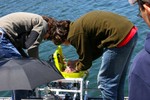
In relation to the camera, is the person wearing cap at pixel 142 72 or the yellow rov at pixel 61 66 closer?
the person wearing cap at pixel 142 72

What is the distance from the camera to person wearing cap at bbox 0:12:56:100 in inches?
172

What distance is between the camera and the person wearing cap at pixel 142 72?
1.63 m

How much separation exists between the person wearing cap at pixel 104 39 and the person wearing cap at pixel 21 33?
0.19m

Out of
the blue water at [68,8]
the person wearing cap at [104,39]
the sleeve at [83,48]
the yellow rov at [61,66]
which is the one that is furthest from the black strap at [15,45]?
the blue water at [68,8]

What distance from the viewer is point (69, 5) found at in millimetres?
13883

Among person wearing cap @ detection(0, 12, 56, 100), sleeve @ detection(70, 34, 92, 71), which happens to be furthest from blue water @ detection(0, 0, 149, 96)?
sleeve @ detection(70, 34, 92, 71)

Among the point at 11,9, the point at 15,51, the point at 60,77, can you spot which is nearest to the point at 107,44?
the point at 60,77

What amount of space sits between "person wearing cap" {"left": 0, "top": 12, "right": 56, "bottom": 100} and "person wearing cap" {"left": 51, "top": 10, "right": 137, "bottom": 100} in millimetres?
194

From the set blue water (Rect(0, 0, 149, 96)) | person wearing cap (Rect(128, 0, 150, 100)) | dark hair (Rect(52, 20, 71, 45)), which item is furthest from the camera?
blue water (Rect(0, 0, 149, 96))

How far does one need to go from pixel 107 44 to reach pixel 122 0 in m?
8.96

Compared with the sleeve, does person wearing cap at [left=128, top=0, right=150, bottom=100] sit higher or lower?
higher

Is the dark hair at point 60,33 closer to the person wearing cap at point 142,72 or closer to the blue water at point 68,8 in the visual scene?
the person wearing cap at point 142,72

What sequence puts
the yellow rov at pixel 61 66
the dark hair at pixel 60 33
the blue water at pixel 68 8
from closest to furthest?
the dark hair at pixel 60 33, the yellow rov at pixel 61 66, the blue water at pixel 68 8

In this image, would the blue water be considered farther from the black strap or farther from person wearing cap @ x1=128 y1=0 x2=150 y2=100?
person wearing cap @ x1=128 y1=0 x2=150 y2=100
